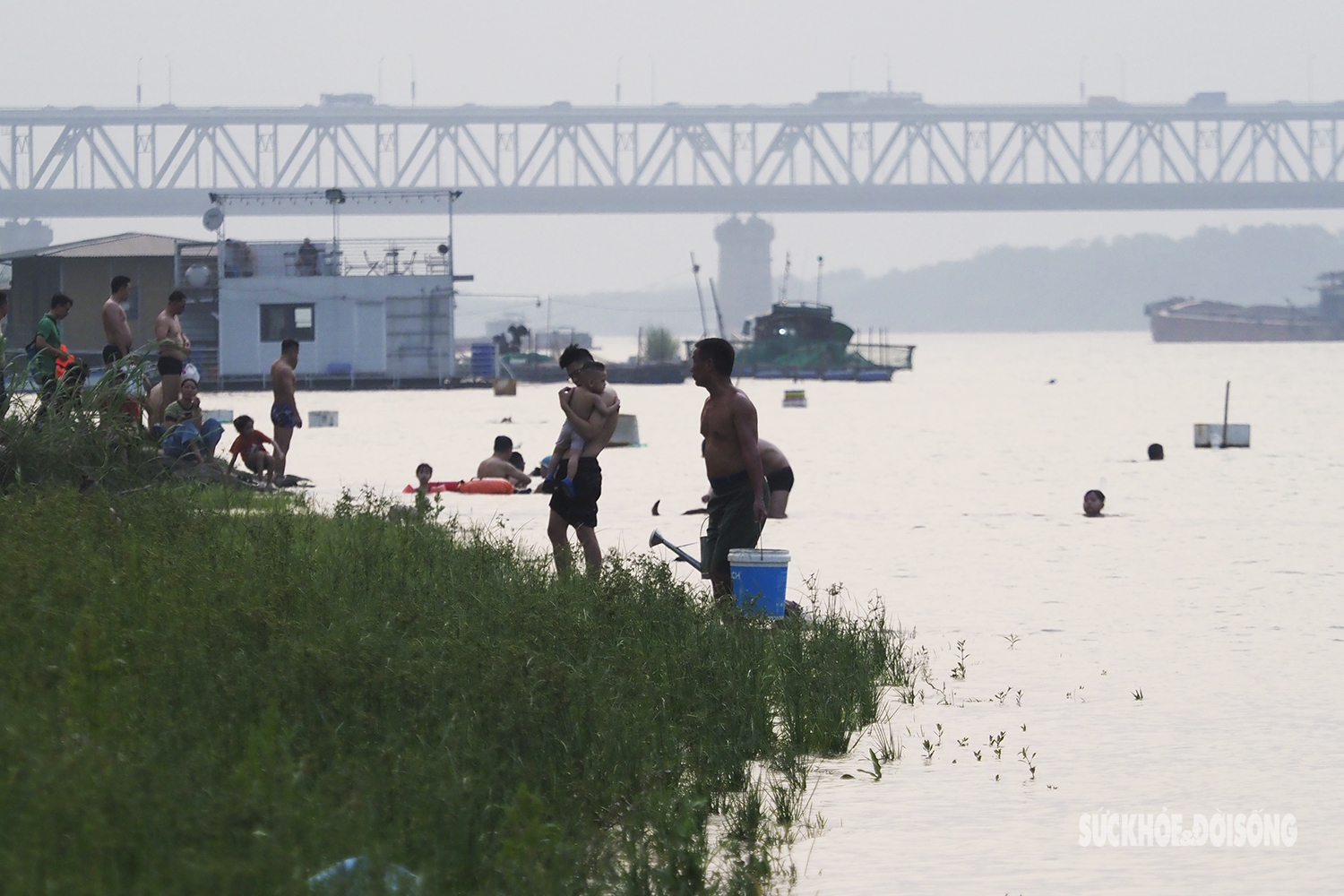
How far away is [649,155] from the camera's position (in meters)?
154

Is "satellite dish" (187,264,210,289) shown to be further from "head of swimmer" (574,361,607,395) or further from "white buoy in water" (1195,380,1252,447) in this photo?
"head of swimmer" (574,361,607,395)

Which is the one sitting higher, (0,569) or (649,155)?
(649,155)

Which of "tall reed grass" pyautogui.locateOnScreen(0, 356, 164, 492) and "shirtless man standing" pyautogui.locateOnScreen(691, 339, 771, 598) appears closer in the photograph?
"shirtless man standing" pyautogui.locateOnScreen(691, 339, 771, 598)

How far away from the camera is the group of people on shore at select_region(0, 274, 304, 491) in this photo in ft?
41.6

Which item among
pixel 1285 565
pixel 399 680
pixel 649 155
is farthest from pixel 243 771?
pixel 649 155

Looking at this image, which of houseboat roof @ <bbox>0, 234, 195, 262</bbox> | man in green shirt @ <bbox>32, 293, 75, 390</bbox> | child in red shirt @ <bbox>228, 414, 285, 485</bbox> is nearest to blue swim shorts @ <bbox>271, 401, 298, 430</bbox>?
child in red shirt @ <bbox>228, 414, 285, 485</bbox>

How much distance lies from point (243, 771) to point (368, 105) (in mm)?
163906

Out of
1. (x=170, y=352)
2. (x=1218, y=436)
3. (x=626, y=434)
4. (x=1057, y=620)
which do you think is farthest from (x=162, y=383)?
(x=1218, y=436)

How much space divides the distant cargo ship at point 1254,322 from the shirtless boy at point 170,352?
166 meters

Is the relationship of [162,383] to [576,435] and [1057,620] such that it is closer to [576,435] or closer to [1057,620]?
[576,435]

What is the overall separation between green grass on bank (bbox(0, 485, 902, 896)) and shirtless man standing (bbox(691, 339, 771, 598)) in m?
0.38

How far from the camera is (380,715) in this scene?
21.1ft

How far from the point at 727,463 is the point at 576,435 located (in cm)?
131

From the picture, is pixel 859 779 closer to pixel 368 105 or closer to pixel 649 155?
pixel 649 155
